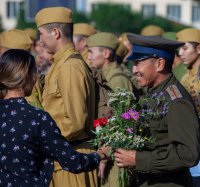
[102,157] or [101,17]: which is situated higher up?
[102,157]

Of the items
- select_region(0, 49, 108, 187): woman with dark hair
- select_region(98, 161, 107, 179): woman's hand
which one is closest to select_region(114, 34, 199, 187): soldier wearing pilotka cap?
select_region(0, 49, 108, 187): woman with dark hair

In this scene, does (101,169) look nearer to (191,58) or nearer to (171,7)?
(191,58)

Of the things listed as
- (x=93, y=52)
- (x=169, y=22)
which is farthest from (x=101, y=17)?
(x=93, y=52)

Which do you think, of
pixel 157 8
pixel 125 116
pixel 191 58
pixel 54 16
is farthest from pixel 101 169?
pixel 157 8

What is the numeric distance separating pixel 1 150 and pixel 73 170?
496mm

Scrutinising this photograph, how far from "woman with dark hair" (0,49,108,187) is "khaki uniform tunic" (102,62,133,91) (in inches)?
146

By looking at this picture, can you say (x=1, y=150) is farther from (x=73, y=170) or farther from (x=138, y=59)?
(x=138, y=59)

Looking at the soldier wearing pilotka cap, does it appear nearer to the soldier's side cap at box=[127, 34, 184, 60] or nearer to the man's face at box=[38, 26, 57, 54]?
the soldier's side cap at box=[127, 34, 184, 60]

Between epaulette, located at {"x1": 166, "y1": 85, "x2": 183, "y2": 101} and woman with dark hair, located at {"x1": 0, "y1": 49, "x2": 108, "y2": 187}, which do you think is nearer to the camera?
woman with dark hair, located at {"x1": 0, "y1": 49, "x2": 108, "y2": 187}

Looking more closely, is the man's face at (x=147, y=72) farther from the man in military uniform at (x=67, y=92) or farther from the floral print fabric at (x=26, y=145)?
the man in military uniform at (x=67, y=92)

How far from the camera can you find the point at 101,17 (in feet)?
283

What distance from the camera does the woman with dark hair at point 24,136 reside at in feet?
18.2

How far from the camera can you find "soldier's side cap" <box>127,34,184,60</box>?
609 centimetres

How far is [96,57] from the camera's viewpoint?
34.0ft
